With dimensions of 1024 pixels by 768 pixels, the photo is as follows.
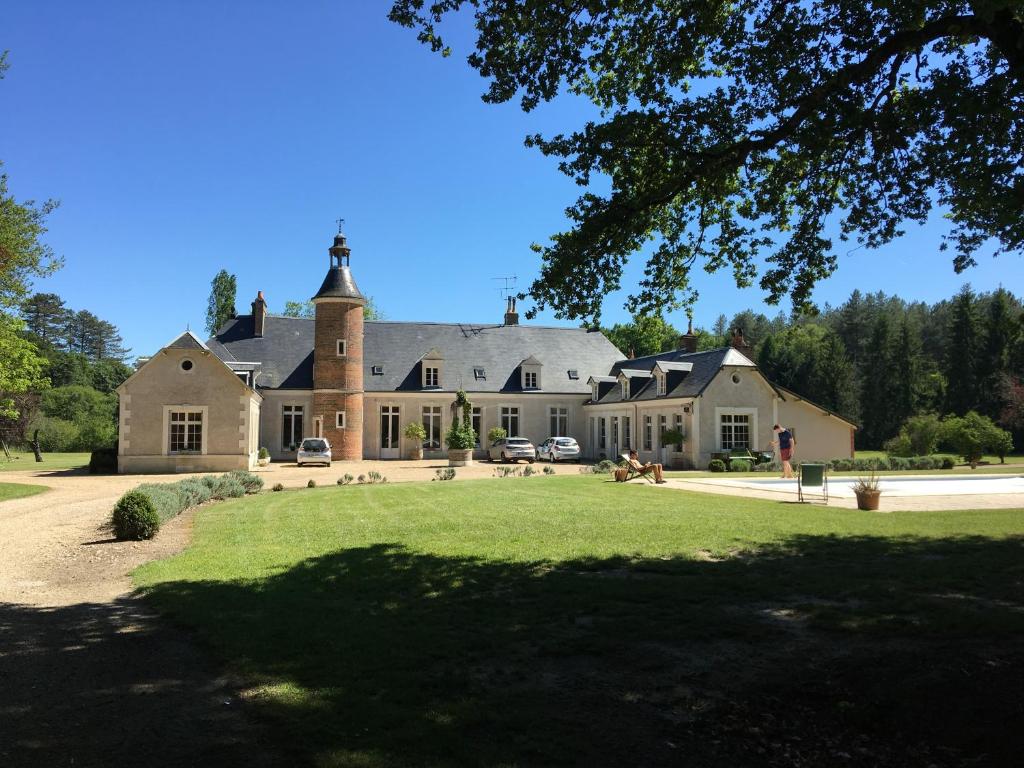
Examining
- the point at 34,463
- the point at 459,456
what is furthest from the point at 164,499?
the point at 34,463

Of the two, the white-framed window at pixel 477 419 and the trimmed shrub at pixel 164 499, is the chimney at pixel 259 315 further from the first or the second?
the trimmed shrub at pixel 164 499

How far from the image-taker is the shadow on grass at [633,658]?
3.81 metres

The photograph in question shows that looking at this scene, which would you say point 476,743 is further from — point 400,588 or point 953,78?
point 953,78

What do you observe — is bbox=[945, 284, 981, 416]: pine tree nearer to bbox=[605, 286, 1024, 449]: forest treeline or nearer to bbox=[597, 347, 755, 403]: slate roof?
bbox=[605, 286, 1024, 449]: forest treeline

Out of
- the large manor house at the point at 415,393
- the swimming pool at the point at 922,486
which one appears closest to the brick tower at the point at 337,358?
the large manor house at the point at 415,393

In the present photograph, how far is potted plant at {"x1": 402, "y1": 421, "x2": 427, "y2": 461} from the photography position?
3600cm

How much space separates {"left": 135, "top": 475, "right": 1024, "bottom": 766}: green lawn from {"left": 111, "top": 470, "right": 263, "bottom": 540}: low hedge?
4.48 feet

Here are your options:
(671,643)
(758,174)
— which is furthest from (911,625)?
(758,174)

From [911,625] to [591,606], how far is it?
269 centimetres

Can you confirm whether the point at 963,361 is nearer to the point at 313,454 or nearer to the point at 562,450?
the point at 562,450

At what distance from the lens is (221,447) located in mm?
29000

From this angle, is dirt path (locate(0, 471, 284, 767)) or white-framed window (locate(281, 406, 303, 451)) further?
white-framed window (locate(281, 406, 303, 451))

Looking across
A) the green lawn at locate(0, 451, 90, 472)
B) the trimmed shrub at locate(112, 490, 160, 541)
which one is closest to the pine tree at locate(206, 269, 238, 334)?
the green lawn at locate(0, 451, 90, 472)

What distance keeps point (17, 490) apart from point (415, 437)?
1980cm
